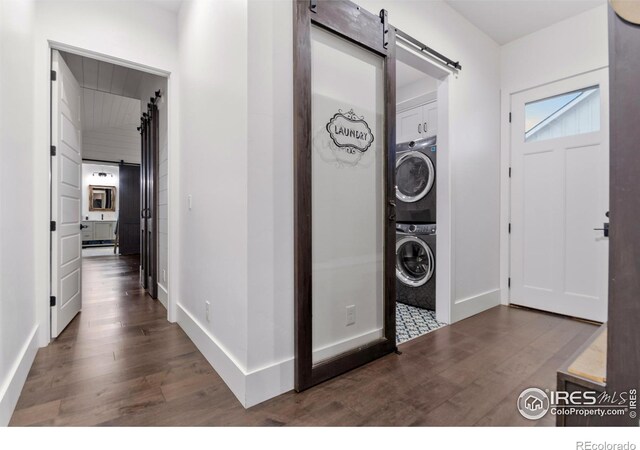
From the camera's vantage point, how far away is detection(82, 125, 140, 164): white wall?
7238 mm

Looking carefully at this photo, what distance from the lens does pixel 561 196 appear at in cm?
309

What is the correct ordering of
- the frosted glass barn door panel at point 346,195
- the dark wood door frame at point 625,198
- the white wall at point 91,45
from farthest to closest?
1. the white wall at point 91,45
2. the frosted glass barn door panel at point 346,195
3. the dark wood door frame at point 625,198

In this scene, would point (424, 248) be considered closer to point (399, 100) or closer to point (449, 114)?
point (449, 114)

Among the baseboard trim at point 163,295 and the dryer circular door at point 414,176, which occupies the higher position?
the dryer circular door at point 414,176

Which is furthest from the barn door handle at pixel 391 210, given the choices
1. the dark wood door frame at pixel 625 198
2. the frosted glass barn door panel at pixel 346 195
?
the dark wood door frame at pixel 625 198

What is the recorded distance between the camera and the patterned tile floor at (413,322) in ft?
8.52

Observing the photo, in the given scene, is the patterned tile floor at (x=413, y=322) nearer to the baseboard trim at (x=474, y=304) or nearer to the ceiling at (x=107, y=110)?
the baseboard trim at (x=474, y=304)

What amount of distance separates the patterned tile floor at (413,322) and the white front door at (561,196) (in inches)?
43.5

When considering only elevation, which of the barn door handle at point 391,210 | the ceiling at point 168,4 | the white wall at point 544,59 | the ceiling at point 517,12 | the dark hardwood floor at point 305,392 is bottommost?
the dark hardwood floor at point 305,392

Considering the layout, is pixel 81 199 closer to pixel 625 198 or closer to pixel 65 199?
pixel 65 199

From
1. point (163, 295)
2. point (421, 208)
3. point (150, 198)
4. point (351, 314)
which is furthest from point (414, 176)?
point (150, 198)

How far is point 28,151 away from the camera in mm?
2129

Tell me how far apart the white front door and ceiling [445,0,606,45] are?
60 centimetres

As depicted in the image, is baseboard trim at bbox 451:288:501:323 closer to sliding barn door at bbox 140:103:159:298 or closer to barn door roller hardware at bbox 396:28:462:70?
barn door roller hardware at bbox 396:28:462:70
